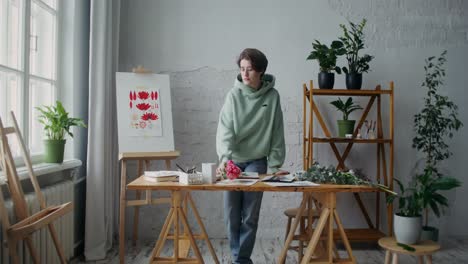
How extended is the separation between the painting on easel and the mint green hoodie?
864 mm

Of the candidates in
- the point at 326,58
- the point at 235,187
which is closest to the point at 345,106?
the point at 326,58

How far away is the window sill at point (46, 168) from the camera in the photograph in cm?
252

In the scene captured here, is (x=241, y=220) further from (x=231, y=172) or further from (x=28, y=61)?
(x=28, y=61)

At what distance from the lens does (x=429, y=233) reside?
3.78 m

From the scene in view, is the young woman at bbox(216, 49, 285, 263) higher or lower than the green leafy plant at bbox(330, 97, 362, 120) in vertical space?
lower

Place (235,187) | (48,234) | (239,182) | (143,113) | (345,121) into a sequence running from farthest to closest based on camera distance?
(345,121) → (143,113) → (48,234) → (239,182) → (235,187)

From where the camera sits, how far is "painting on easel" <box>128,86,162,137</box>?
139 inches

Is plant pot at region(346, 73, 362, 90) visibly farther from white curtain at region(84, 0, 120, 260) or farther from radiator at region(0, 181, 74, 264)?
radiator at region(0, 181, 74, 264)

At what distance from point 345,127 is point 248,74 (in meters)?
1.38

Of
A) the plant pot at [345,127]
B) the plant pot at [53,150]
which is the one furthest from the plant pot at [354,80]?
the plant pot at [53,150]

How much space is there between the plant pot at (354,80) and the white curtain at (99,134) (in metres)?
2.09

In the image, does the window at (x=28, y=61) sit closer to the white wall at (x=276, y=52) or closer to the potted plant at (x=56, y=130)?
the potted plant at (x=56, y=130)

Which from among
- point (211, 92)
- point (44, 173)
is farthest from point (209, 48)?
point (44, 173)

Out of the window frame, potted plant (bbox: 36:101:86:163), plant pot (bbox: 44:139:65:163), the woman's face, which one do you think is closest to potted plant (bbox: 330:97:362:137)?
the woman's face
